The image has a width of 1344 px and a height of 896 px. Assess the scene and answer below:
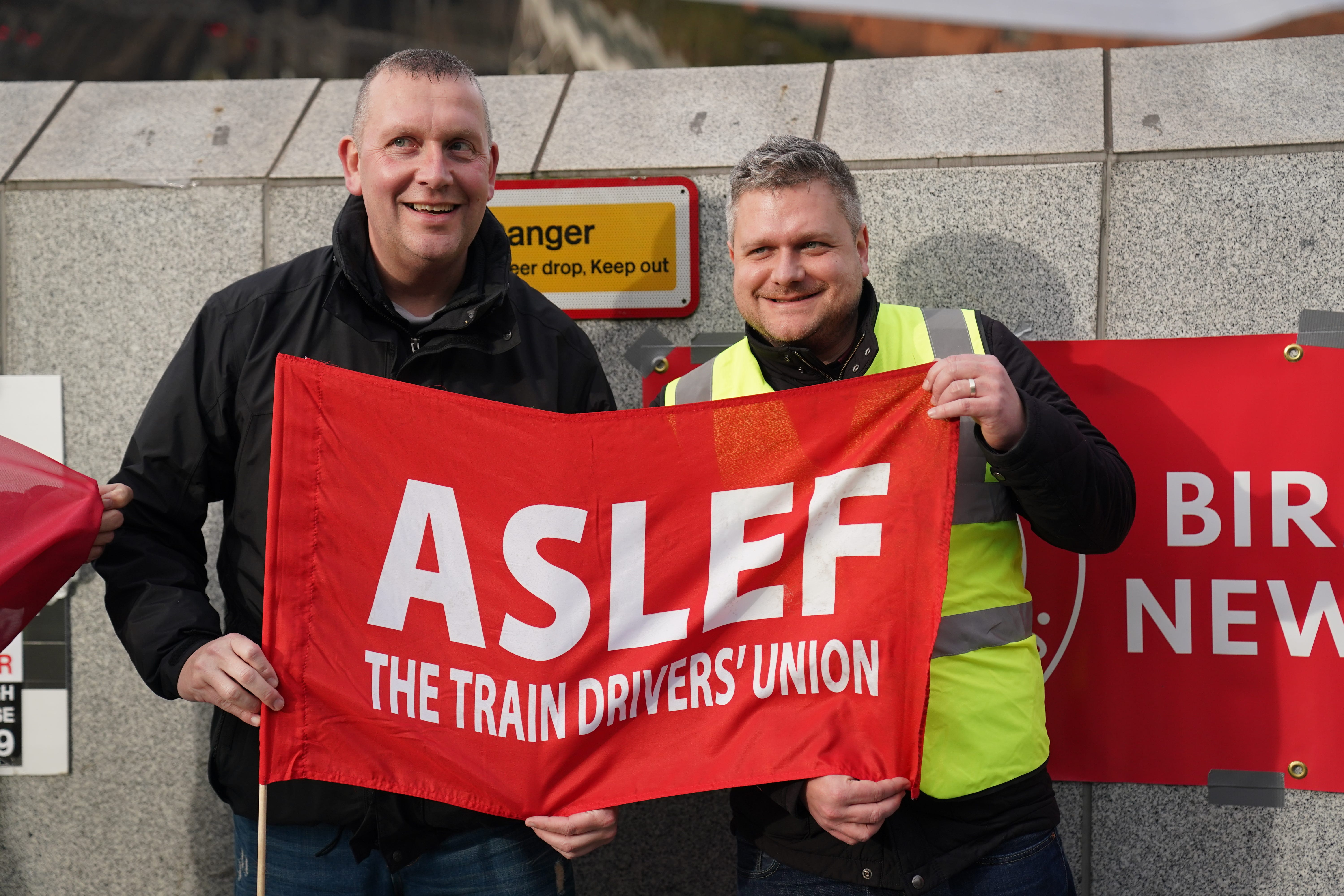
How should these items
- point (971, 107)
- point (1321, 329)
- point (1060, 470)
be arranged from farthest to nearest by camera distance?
1. point (971, 107)
2. point (1321, 329)
3. point (1060, 470)

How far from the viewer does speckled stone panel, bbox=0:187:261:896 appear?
3.53 meters

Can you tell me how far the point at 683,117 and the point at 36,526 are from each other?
7.38ft

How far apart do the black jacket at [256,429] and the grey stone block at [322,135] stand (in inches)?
43.9

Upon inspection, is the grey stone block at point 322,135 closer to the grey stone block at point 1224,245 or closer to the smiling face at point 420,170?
the smiling face at point 420,170

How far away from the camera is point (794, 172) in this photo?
2361 millimetres

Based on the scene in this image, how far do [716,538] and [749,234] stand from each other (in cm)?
69

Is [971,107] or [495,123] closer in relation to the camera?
[971,107]

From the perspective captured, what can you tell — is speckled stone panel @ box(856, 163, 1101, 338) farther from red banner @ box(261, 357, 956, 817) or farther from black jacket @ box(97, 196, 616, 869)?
black jacket @ box(97, 196, 616, 869)

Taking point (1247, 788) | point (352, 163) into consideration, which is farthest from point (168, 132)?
point (1247, 788)

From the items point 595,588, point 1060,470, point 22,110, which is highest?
point 22,110

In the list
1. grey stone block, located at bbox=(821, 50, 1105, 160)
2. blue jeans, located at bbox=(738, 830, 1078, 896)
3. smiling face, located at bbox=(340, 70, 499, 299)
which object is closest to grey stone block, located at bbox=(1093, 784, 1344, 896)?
blue jeans, located at bbox=(738, 830, 1078, 896)

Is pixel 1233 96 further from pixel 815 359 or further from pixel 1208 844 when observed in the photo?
pixel 1208 844

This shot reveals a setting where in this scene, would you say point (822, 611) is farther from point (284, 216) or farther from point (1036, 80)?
point (284, 216)

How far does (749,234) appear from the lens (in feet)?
7.83
